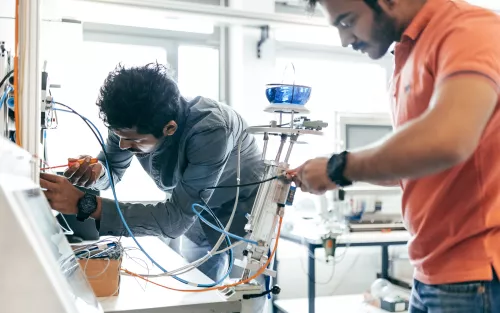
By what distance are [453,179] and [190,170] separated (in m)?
0.86

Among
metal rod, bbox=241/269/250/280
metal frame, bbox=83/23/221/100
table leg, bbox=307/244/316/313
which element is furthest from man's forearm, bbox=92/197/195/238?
metal frame, bbox=83/23/221/100

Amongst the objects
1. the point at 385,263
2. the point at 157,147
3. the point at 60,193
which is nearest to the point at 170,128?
the point at 157,147

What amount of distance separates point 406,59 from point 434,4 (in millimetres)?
125

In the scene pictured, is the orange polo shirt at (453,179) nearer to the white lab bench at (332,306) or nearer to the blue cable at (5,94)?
the blue cable at (5,94)

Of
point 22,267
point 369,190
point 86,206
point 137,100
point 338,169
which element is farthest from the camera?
point 369,190

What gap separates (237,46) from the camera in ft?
10.9

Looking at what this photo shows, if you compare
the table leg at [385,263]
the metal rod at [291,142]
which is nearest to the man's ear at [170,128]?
the metal rod at [291,142]

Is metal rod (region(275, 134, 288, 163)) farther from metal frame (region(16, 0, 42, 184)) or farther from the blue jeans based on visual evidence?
metal frame (region(16, 0, 42, 184))

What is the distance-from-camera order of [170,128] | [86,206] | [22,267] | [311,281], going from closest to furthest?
[22,267]
[86,206]
[170,128]
[311,281]

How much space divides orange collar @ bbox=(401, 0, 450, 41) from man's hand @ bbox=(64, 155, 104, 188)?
3.46 ft

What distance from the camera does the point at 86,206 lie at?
1307 millimetres

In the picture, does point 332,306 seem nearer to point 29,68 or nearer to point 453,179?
point 453,179

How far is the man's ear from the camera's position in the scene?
1523 mm

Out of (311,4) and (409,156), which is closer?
(409,156)
